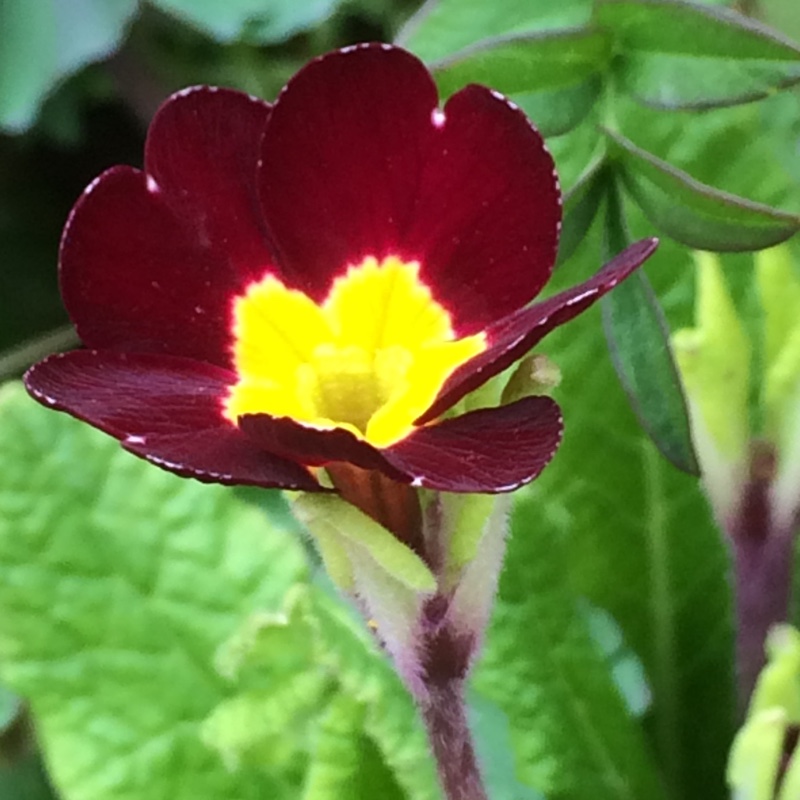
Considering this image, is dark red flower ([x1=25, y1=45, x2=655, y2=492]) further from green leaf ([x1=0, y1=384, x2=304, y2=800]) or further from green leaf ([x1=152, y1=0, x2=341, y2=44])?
green leaf ([x1=152, y1=0, x2=341, y2=44])

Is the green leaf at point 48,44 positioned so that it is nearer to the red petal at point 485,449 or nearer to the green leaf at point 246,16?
the green leaf at point 246,16

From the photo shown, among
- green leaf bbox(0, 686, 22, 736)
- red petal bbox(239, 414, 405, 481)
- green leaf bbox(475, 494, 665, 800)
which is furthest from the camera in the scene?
green leaf bbox(0, 686, 22, 736)

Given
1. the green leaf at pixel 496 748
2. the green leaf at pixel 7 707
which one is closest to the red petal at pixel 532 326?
the green leaf at pixel 496 748

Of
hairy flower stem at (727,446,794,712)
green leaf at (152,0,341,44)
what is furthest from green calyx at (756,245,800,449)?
green leaf at (152,0,341,44)

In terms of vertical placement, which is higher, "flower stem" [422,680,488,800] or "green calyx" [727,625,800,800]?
"flower stem" [422,680,488,800]

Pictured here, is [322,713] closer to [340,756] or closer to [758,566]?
[340,756]

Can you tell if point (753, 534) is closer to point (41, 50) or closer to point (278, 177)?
point (278, 177)
